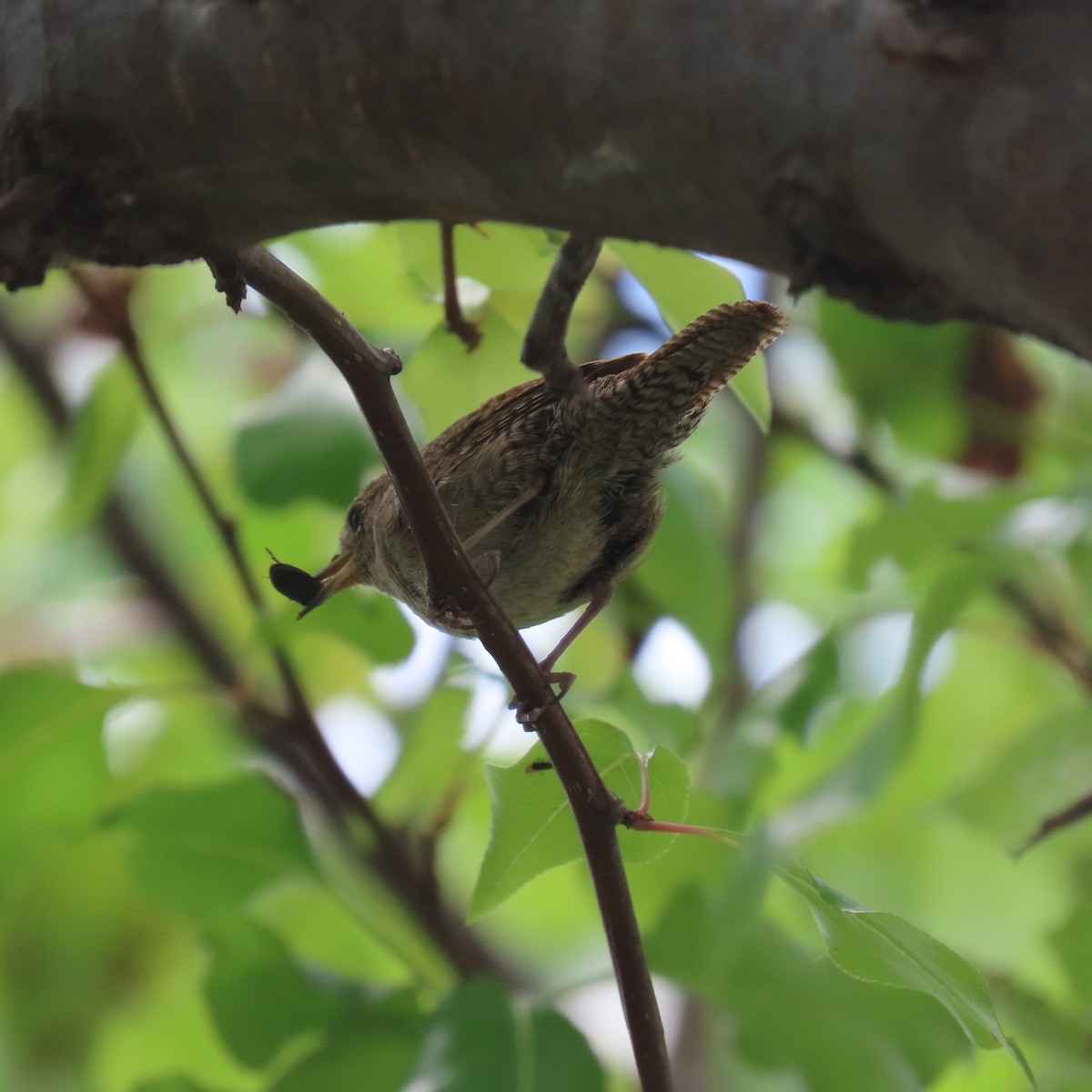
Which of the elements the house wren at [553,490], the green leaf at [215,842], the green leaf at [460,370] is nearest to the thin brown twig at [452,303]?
the green leaf at [460,370]

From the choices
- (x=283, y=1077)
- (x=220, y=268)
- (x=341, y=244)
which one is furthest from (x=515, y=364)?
(x=341, y=244)

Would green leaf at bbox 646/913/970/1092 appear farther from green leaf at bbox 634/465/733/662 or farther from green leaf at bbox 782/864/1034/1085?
green leaf at bbox 782/864/1034/1085

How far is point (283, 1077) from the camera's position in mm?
2428

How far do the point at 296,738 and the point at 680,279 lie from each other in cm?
147

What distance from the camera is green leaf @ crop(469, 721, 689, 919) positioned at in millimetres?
1904

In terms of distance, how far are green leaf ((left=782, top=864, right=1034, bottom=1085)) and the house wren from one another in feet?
2.58

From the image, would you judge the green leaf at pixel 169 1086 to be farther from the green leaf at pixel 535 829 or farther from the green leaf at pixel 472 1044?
the green leaf at pixel 535 829

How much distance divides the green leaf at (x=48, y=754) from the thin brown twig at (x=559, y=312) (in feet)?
5.70

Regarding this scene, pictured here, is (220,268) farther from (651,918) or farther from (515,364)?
(651,918)

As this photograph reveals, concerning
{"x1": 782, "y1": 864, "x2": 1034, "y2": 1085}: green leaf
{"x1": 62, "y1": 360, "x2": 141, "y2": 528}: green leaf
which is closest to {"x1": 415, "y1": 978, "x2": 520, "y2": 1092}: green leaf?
{"x1": 782, "y1": 864, "x2": 1034, "y2": 1085}: green leaf

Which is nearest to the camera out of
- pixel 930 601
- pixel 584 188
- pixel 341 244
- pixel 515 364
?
pixel 584 188

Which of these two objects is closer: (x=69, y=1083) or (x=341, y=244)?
(x=341, y=244)

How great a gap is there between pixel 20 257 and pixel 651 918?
2.08 meters

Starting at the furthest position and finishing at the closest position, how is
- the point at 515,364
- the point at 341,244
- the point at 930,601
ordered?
the point at 341,244 → the point at 930,601 → the point at 515,364
